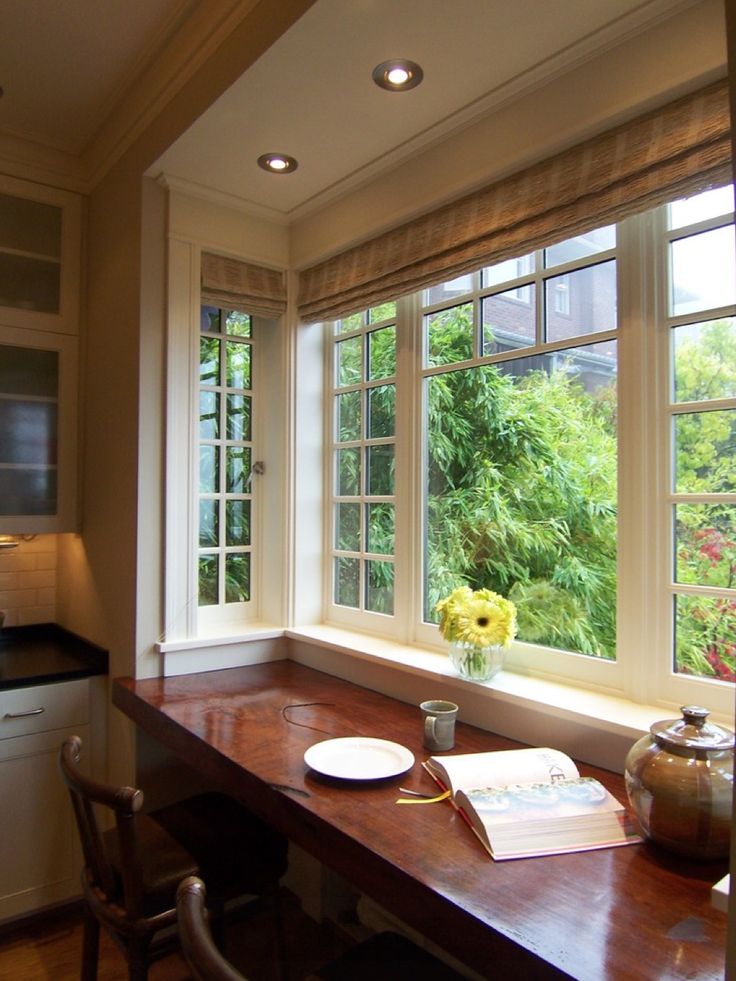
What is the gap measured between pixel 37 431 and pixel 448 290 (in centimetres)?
169

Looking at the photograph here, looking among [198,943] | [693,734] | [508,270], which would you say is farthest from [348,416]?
[198,943]

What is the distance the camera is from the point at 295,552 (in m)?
2.60

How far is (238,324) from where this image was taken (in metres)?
2.68

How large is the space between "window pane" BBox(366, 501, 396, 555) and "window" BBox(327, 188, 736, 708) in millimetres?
18

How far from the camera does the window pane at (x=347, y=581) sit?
254 centimetres

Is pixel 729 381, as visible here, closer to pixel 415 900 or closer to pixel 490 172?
pixel 490 172

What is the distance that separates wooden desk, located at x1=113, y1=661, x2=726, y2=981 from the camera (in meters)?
0.94

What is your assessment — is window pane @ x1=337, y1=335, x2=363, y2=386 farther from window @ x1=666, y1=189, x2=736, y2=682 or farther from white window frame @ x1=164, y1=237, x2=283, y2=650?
window @ x1=666, y1=189, x2=736, y2=682

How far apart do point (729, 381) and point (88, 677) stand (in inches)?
86.6

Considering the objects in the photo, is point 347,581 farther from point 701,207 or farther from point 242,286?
point 701,207

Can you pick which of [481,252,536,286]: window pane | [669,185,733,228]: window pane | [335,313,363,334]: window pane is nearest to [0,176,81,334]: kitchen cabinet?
[335,313,363,334]: window pane

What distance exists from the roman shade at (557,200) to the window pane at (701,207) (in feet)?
0.29

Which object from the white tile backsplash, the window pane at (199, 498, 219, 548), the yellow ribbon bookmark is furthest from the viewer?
the white tile backsplash

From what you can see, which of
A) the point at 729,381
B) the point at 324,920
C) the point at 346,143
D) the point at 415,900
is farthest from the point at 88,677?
the point at 729,381
